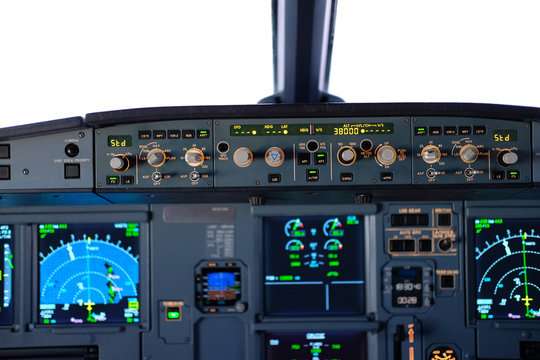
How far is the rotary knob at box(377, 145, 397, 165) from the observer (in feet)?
7.33

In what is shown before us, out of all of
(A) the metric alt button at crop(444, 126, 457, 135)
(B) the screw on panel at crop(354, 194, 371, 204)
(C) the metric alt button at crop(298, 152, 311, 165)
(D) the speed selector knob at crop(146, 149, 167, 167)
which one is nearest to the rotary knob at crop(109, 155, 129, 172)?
(D) the speed selector knob at crop(146, 149, 167, 167)

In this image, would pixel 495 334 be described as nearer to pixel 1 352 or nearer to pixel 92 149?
pixel 92 149

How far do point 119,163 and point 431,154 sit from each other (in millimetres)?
1313

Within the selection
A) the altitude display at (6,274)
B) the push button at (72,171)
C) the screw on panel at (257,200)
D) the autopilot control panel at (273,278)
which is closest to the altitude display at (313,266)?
the autopilot control panel at (273,278)

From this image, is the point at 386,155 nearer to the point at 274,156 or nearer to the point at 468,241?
the point at 274,156

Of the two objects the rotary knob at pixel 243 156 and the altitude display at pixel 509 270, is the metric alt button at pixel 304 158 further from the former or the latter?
the altitude display at pixel 509 270

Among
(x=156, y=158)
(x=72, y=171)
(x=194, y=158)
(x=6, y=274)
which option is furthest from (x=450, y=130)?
(x=6, y=274)

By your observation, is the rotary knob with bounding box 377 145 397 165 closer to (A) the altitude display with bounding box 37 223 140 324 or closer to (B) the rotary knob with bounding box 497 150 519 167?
(B) the rotary knob with bounding box 497 150 519 167

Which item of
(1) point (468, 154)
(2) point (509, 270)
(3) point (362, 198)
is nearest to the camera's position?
(1) point (468, 154)

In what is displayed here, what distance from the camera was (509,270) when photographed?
8.90ft

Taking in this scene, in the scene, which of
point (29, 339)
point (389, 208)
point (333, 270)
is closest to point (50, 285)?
point (29, 339)

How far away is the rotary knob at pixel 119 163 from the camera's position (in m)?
2.23

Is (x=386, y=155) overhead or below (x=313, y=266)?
overhead

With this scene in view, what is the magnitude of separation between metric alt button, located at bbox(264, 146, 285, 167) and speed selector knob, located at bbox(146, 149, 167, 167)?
440 mm
